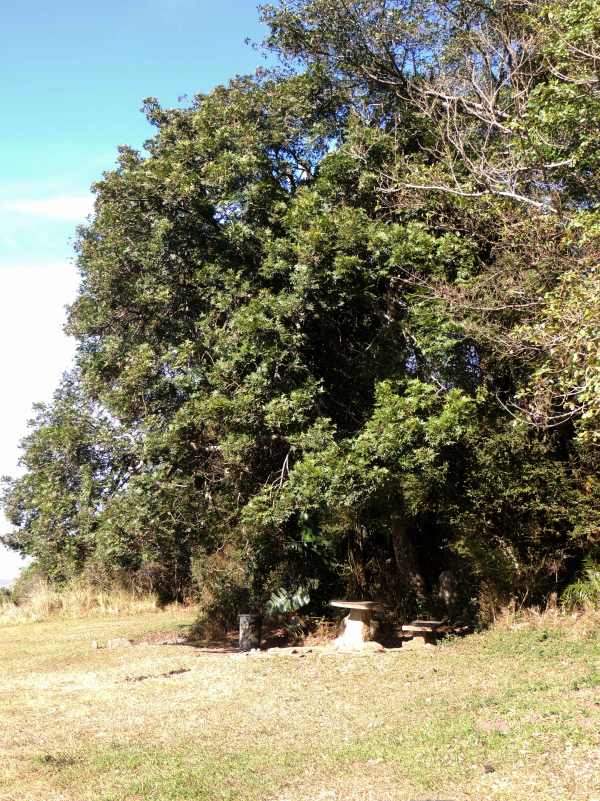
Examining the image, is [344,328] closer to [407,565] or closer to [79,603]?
[407,565]

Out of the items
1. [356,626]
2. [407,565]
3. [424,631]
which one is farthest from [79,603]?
[424,631]

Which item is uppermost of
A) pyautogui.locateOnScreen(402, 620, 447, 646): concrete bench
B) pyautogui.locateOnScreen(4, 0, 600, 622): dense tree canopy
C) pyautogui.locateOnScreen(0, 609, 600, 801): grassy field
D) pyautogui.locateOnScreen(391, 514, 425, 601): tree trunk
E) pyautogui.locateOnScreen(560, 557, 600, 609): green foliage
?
pyautogui.locateOnScreen(4, 0, 600, 622): dense tree canopy

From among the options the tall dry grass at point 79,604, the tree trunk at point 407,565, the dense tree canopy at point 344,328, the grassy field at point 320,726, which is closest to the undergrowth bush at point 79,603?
the tall dry grass at point 79,604

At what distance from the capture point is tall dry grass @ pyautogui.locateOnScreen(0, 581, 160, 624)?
67.6 feet

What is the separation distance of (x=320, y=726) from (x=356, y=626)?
464 centimetres

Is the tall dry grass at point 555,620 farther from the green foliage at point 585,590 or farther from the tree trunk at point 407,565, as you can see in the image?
the tree trunk at point 407,565

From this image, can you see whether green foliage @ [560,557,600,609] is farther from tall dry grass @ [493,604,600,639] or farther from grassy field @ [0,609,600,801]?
grassy field @ [0,609,600,801]

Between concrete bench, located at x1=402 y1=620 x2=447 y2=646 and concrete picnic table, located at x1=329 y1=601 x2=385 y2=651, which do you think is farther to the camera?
concrete picnic table, located at x1=329 y1=601 x2=385 y2=651

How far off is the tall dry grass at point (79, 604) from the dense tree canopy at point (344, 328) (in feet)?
23.6

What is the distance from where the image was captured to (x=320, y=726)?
24.2ft

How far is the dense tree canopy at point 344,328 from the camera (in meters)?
10.4

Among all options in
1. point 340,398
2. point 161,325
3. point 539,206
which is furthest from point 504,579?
point 161,325

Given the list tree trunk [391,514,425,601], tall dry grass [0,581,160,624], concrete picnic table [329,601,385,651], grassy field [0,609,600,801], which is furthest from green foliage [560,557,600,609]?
tall dry grass [0,581,160,624]

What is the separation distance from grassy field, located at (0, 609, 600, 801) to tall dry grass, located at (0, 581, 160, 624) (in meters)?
8.87
